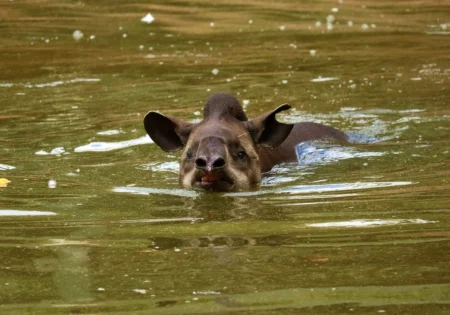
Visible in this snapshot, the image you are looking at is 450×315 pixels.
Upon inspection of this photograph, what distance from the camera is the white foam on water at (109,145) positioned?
1110cm

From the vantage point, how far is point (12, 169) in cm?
977

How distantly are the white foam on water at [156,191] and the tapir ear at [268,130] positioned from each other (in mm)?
1246

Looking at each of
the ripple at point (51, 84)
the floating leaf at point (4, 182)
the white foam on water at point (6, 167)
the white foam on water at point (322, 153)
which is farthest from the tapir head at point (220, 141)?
the ripple at point (51, 84)

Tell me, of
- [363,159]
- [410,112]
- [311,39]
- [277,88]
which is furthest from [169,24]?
[363,159]

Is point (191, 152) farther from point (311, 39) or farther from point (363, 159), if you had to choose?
point (311, 39)

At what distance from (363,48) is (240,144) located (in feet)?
26.8

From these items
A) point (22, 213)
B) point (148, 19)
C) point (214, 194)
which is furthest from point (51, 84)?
point (22, 213)

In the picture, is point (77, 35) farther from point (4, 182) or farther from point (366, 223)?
point (366, 223)

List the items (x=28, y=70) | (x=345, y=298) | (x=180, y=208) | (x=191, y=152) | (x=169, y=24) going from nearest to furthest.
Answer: (x=345, y=298) → (x=180, y=208) → (x=191, y=152) → (x=28, y=70) → (x=169, y=24)

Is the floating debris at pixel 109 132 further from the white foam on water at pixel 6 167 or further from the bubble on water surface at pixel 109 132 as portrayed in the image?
the white foam on water at pixel 6 167

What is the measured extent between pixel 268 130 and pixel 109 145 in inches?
87.8

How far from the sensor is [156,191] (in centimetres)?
853

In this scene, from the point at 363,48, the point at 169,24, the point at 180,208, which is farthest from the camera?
the point at 169,24

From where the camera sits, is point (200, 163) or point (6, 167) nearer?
point (200, 163)
